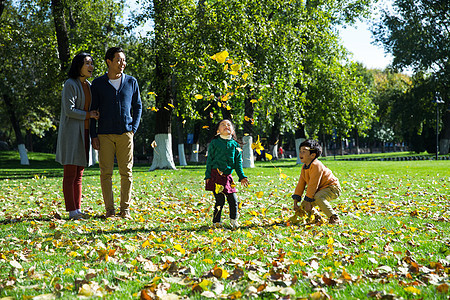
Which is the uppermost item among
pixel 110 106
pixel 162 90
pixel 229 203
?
pixel 162 90

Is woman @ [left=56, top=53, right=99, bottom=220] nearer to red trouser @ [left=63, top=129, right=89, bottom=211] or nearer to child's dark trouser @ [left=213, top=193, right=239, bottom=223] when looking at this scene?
red trouser @ [left=63, top=129, right=89, bottom=211]

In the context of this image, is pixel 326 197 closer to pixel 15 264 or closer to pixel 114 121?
pixel 114 121

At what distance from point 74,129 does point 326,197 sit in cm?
384

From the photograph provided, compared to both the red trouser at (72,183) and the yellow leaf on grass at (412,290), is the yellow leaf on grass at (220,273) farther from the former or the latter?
the red trouser at (72,183)

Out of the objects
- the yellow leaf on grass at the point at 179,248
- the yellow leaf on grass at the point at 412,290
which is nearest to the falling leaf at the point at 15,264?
the yellow leaf on grass at the point at 179,248

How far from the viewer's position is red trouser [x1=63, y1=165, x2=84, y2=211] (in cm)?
630

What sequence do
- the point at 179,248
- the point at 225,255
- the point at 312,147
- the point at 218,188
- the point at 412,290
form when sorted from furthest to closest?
the point at 312,147 < the point at 218,188 < the point at 179,248 < the point at 225,255 < the point at 412,290

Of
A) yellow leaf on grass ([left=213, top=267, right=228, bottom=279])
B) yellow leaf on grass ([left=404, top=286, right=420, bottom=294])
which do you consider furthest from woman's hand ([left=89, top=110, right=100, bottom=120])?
yellow leaf on grass ([left=404, top=286, right=420, bottom=294])

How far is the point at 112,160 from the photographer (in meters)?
6.50

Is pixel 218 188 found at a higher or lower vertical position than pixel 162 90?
lower

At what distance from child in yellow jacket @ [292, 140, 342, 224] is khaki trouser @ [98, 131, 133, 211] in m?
2.62

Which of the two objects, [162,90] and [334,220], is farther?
[162,90]

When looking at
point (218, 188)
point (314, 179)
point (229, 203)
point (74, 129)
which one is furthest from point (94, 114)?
point (314, 179)

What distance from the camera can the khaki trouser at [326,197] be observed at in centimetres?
602
